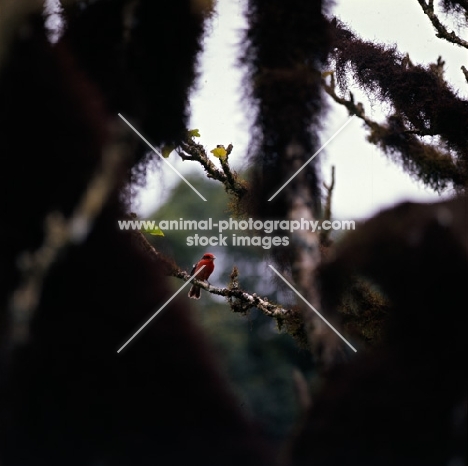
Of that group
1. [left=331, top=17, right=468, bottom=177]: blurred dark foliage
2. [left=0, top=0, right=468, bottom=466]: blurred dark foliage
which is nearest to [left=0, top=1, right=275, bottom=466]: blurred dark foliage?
[left=0, top=0, right=468, bottom=466]: blurred dark foliage

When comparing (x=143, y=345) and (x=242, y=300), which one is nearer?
(x=143, y=345)

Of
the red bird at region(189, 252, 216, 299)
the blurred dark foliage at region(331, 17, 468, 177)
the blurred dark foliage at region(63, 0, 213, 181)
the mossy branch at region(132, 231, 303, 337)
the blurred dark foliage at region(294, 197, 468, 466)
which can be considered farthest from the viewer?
the red bird at region(189, 252, 216, 299)

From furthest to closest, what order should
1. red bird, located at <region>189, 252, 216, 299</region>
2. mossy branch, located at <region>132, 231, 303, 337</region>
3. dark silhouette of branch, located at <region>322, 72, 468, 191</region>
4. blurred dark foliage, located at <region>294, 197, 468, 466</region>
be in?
red bird, located at <region>189, 252, 216, 299</region>
mossy branch, located at <region>132, 231, 303, 337</region>
dark silhouette of branch, located at <region>322, 72, 468, 191</region>
blurred dark foliage, located at <region>294, 197, 468, 466</region>

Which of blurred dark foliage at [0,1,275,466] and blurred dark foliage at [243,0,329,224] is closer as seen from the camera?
blurred dark foliage at [0,1,275,466]

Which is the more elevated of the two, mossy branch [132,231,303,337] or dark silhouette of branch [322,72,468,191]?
dark silhouette of branch [322,72,468,191]

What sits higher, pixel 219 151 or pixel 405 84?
pixel 405 84

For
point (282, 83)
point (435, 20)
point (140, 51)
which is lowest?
point (140, 51)

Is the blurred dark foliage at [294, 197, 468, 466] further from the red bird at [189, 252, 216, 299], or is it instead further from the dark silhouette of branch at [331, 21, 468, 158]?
the red bird at [189, 252, 216, 299]

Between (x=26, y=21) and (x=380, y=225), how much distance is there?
94 cm

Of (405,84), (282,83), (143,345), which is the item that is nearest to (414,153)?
(282,83)

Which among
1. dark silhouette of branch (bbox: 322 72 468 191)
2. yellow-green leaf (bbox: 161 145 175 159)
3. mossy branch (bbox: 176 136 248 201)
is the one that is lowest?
mossy branch (bbox: 176 136 248 201)

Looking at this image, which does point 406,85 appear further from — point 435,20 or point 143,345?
point 143,345

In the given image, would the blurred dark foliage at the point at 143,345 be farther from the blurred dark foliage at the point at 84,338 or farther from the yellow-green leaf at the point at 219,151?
the yellow-green leaf at the point at 219,151

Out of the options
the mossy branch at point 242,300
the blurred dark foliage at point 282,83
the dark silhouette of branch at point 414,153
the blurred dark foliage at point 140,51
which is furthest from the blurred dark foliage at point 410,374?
the mossy branch at point 242,300
